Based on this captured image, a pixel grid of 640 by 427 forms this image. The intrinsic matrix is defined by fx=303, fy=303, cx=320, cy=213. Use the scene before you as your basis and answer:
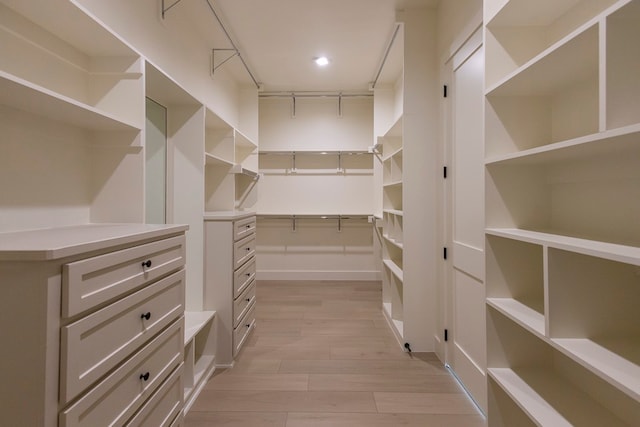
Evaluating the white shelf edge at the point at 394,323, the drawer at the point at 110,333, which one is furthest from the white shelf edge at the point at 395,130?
the drawer at the point at 110,333

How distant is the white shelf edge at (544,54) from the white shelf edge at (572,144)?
271mm

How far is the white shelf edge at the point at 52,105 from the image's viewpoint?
903 millimetres

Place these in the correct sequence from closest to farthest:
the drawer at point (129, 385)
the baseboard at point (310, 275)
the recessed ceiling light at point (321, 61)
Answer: the drawer at point (129, 385) → the recessed ceiling light at point (321, 61) → the baseboard at point (310, 275)

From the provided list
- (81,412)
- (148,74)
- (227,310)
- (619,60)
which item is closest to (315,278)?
(227,310)

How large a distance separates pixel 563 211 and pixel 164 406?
5.93 ft

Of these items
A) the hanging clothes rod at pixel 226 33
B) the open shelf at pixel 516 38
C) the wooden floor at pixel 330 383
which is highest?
the hanging clothes rod at pixel 226 33

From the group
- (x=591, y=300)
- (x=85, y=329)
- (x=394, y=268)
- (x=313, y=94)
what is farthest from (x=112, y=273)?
(x=313, y=94)

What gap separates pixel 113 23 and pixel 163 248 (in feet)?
4.03

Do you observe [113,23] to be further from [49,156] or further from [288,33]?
[288,33]

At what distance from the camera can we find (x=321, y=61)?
3439 mm

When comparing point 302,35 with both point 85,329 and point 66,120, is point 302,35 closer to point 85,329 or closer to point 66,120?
point 66,120

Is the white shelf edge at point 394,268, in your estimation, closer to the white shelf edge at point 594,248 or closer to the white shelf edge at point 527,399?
the white shelf edge at point 527,399

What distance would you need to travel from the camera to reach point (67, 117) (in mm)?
1249

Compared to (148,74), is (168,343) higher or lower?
lower
